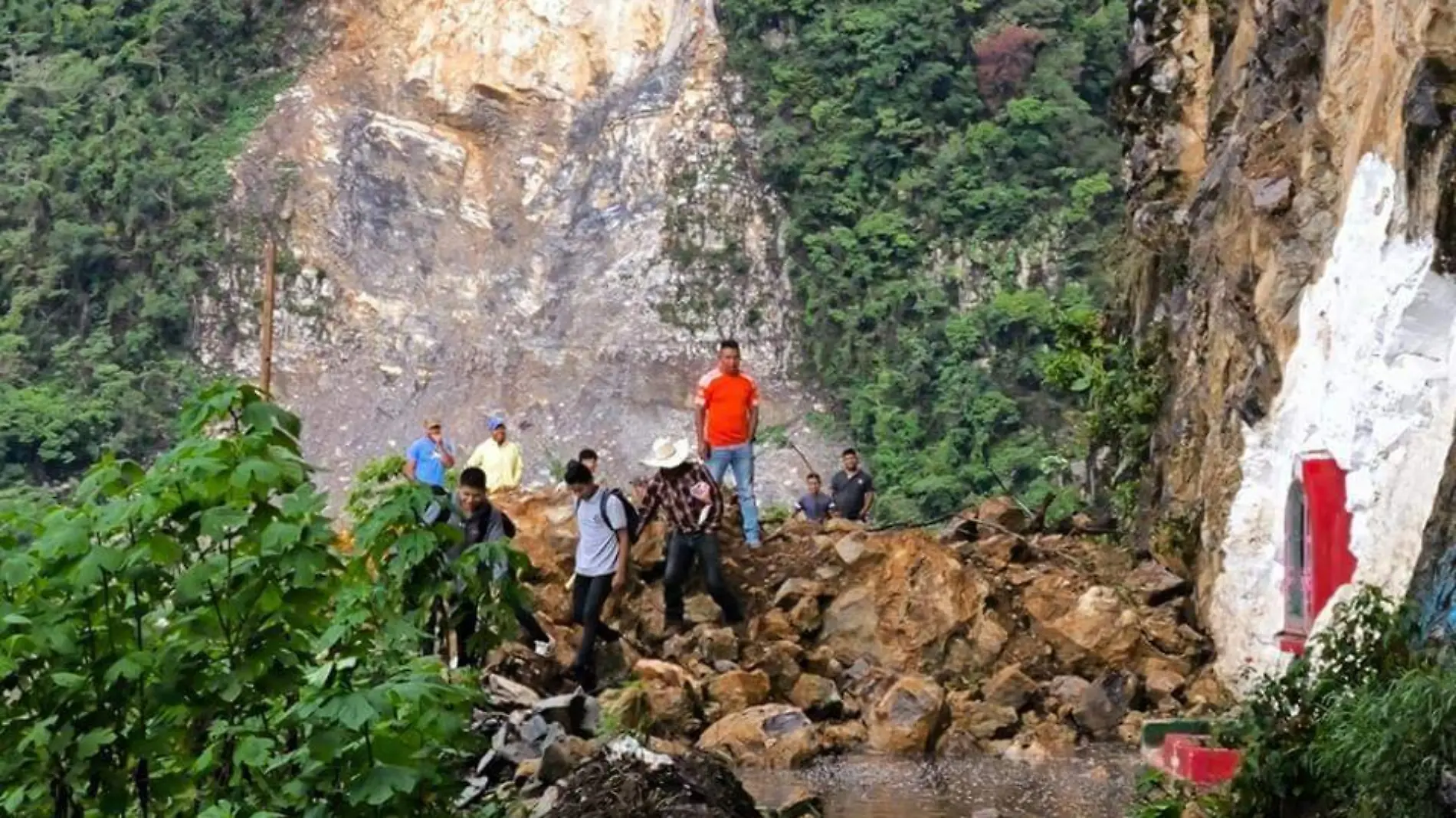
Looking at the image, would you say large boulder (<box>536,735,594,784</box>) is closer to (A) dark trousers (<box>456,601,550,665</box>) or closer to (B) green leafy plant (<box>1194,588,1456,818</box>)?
(A) dark trousers (<box>456,601,550,665</box>)

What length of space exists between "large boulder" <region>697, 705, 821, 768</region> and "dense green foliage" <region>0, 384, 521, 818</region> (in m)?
4.95

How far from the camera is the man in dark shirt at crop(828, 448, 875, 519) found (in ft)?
62.4

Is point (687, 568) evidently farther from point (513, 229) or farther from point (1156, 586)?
point (513, 229)

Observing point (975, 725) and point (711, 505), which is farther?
point (711, 505)

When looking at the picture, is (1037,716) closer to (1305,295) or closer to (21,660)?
(1305,295)

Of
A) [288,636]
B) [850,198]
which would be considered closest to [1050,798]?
[288,636]

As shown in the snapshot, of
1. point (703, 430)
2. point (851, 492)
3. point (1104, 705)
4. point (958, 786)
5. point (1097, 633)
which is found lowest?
point (958, 786)

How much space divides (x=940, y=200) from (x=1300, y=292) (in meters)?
25.1

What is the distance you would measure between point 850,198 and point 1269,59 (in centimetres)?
2422

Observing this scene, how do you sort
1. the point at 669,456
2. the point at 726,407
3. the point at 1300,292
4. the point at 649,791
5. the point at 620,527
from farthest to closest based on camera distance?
the point at 726,407
the point at 669,456
the point at 1300,292
the point at 620,527
the point at 649,791

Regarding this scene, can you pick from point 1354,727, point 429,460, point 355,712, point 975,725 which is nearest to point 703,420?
point 429,460

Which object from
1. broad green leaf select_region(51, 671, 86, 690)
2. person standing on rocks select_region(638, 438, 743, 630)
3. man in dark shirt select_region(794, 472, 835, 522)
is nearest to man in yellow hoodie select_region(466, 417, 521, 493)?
person standing on rocks select_region(638, 438, 743, 630)

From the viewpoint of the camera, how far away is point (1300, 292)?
13.5 metres

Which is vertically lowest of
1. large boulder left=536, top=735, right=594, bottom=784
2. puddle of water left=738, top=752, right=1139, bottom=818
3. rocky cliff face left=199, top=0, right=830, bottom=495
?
puddle of water left=738, top=752, right=1139, bottom=818
